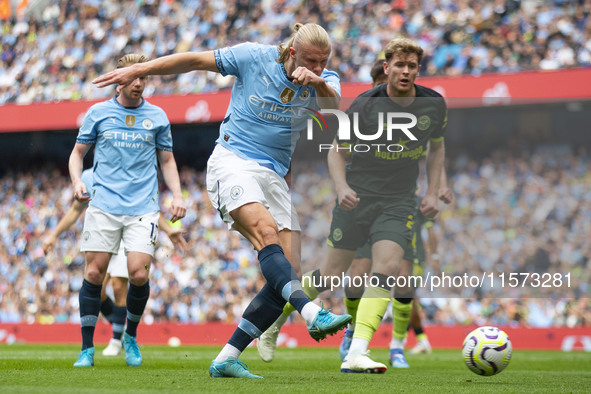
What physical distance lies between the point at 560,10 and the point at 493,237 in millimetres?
4320

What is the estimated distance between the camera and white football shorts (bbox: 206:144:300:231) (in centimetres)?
461

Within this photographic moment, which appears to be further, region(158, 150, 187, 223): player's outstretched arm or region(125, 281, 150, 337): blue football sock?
region(125, 281, 150, 337): blue football sock

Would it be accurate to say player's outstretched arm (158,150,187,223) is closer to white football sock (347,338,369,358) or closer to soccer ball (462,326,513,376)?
white football sock (347,338,369,358)

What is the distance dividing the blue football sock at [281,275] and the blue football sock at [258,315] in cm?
14

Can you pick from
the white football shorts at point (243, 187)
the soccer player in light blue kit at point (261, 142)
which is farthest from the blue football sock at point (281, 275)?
the white football shorts at point (243, 187)

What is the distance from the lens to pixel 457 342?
1220 centimetres

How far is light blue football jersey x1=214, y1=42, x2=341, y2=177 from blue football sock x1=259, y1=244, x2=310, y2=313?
23.4 inches

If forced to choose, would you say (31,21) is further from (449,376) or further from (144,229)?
(449,376)

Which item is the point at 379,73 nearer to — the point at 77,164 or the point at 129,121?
the point at 129,121

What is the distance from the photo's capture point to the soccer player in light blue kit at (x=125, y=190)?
610cm

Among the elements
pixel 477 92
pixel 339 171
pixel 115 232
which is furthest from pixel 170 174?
pixel 477 92

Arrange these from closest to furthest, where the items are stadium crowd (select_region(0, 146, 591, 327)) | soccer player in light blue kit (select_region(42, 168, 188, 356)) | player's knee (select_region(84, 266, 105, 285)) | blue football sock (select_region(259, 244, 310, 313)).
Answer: blue football sock (select_region(259, 244, 310, 313)), player's knee (select_region(84, 266, 105, 285)), soccer player in light blue kit (select_region(42, 168, 188, 356)), stadium crowd (select_region(0, 146, 591, 327))

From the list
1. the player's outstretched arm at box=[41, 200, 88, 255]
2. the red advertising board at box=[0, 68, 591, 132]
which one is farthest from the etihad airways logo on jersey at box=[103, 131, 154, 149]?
the red advertising board at box=[0, 68, 591, 132]

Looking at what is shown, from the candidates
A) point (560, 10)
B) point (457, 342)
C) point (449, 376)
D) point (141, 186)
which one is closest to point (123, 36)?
point (560, 10)
